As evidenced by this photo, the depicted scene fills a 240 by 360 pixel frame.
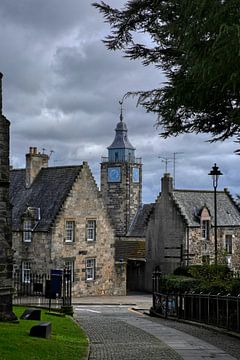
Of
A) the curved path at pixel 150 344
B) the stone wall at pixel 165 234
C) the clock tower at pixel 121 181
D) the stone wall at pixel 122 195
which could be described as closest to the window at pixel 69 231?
the stone wall at pixel 165 234

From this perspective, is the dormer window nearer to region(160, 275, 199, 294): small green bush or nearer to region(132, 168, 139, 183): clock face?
region(160, 275, 199, 294): small green bush

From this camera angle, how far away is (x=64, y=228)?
5034 cm

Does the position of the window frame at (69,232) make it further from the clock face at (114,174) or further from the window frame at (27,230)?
the clock face at (114,174)

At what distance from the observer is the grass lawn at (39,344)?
1457cm

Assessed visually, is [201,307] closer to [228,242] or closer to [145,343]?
[145,343]

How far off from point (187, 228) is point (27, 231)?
12.1 meters

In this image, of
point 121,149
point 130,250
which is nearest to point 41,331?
point 130,250

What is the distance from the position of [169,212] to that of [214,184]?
22.7 m

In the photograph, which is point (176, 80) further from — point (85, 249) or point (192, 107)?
point (85, 249)

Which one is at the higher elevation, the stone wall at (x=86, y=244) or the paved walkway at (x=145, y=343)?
the stone wall at (x=86, y=244)

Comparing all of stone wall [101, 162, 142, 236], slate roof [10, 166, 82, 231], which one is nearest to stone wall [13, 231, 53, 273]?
slate roof [10, 166, 82, 231]

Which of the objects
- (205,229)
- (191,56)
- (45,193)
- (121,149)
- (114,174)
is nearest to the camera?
(191,56)

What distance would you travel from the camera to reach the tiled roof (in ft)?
190

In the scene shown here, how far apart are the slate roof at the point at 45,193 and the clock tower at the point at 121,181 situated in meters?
28.7
